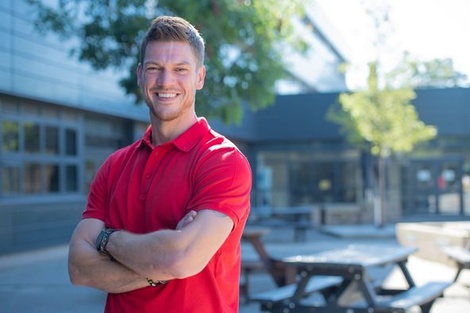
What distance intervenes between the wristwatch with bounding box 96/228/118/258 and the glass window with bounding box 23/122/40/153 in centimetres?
1474

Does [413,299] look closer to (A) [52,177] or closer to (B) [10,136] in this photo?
(B) [10,136]

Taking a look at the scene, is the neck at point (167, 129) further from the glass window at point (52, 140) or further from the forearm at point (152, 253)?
the glass window at point (52, 140)

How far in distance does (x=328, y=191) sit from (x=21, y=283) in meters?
20.4

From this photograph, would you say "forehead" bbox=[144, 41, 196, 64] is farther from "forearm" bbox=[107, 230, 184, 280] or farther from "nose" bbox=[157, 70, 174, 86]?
"forearm" bbox=[107, 230, 184, 280]

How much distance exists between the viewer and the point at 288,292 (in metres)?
7.39

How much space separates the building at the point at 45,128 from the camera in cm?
1581

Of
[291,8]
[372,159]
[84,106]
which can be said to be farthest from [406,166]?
[291,8]

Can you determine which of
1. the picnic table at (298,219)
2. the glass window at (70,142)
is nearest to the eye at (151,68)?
the picnic table at (298,219)

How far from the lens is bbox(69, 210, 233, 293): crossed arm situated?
2447mm

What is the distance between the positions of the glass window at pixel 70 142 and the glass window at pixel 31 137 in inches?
52.5

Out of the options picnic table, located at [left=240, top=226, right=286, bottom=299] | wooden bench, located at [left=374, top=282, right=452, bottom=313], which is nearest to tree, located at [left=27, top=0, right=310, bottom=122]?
picnic table, located at [left=240, top=226, right=286, bottom=299]

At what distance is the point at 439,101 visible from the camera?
2870 cm

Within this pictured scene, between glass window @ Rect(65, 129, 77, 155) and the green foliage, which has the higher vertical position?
the green foliage

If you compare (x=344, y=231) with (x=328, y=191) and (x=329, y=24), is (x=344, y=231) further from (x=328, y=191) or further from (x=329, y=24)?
(x=329, y=24)
